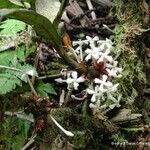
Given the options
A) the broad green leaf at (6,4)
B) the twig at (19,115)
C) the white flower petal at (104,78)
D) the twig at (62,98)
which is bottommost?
the twig at (19,115)

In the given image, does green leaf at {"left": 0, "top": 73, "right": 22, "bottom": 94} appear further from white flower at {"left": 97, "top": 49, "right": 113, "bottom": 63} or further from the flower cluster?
white flower at {"left": 97, "top": 49, "right": 113, "bottom": 63}

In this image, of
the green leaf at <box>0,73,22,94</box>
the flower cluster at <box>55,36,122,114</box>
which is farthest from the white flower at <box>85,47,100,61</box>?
the green leaf at <box>0,73,22,94</box>

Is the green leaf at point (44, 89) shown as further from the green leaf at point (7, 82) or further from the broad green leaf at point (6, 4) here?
the broad green leaf at point (6, 4)

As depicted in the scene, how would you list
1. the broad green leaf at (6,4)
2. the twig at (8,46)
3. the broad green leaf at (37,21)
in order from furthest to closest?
1. the twig at (8,46)
2. the broad green leaf at (6,4)
3. the broad green leaf at (37,21)

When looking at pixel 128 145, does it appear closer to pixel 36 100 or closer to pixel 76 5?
pixel 36 100

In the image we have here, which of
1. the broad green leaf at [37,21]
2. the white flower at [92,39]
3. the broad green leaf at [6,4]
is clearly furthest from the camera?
the white flower at [92,39]

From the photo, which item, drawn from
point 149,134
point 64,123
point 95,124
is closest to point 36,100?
point 64,123

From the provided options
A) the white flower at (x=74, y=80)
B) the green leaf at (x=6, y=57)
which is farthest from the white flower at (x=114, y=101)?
the green leaf at (x=6, y=57)
